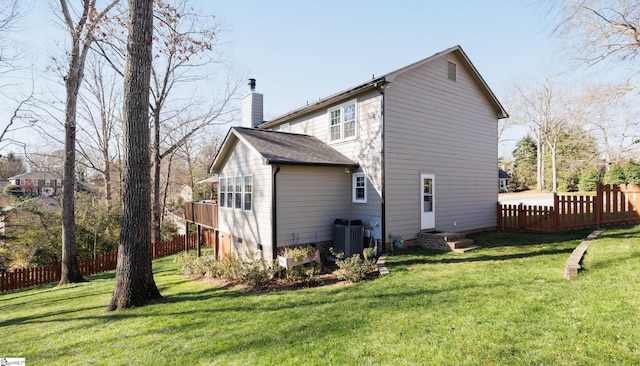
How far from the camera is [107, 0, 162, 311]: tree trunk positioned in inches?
272

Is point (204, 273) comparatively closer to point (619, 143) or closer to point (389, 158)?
point (389, 158)

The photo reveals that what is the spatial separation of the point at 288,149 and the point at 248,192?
2190mm

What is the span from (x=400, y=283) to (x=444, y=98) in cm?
833

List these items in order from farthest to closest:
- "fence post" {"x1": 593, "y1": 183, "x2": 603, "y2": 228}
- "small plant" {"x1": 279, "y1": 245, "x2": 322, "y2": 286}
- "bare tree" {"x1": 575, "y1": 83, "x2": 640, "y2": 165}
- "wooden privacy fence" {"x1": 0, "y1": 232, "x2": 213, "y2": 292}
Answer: "bare tree" {"x1": 575, "y1": 83, "x2": 640, "y2": 165} < "wooden privacy fence" {"x1": 0, "y1": 232, "x2": 213, "y2": 292} < "fence post" {"x1": 593, "y1": 183, "x2": 603, "y2": 228} < "small plant" {"x1": 279, "y1": 245, "x2": 322, "y2": 286}

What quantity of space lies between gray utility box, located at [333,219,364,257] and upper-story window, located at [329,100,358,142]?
130 inches

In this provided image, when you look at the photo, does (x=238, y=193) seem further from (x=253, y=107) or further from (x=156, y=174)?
(x=156, y=174)

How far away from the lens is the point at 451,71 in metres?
12.4

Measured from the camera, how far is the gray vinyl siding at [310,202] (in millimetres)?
9859

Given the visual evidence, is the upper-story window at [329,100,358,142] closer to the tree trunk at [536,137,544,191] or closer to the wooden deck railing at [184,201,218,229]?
the wooden deck railing at [184,201,218,229]

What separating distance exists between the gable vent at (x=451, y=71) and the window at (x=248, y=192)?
880 centimetres

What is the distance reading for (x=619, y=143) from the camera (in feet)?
91.3

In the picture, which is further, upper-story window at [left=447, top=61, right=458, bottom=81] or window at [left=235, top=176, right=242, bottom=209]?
upper-story window at [left=447, top=61, right=458, bottom=81]

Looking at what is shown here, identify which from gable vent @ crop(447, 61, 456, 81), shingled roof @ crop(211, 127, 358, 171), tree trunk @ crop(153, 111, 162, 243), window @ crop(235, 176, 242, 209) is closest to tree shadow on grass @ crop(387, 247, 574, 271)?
shingled roof @ crop(211, 127, 358, 171)

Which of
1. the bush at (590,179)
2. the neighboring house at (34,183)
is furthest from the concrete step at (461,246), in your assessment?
the neighboring house at (34,183)
